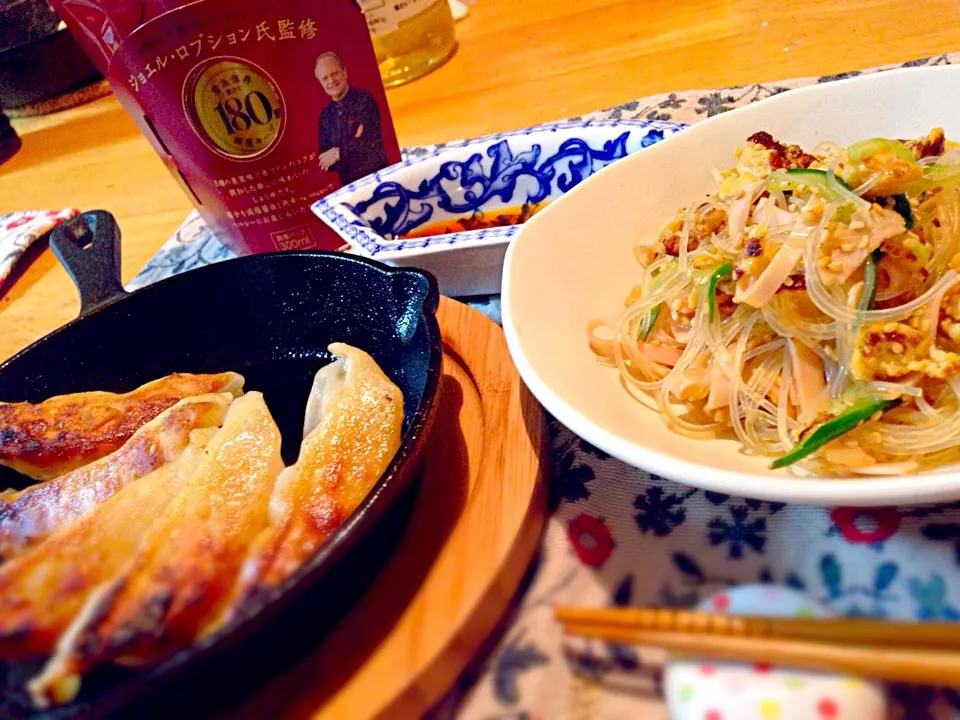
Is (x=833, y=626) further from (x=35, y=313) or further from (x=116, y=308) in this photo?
(x=35, y=313)

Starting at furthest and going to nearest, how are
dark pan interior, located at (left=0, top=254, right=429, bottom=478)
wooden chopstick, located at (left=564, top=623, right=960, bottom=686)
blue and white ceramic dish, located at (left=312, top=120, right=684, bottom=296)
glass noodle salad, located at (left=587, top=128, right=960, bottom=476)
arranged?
blue and white ceramic dish, located at (left=312, top=120, right=684, bottom=296)
dark pan interior, located at (left=0, top=254, right=429, bottom=478)
glass noodle salad, located at (left=587, top=128, right=960, bottom=476)
wooden chopstick, located at (left=564, top=623, right=960, bottom=686)

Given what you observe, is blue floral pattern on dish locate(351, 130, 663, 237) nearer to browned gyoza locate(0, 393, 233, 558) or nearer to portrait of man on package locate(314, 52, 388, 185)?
portrait of man on package locate(314, 52, 388, 185)

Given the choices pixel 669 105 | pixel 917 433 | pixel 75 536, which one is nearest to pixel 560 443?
pixel 917 433

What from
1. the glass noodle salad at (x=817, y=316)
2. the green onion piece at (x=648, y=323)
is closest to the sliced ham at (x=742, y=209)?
the glass noodle salad at (x=817, y=316)

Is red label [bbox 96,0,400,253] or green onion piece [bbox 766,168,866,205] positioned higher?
red label [bbox 96,0,400,253]

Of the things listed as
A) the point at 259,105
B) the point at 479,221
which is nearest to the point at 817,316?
the point at 479,221

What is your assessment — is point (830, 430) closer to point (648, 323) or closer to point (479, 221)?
point (648, 323)

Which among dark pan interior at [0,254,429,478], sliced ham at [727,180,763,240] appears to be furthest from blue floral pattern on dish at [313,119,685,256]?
sliced ham at [727,180,763,240]

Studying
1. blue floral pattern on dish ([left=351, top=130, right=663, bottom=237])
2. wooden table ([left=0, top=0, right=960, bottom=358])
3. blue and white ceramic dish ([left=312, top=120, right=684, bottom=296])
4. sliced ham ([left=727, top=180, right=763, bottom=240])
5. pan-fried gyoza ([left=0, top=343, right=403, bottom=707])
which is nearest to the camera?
pan-fried gyoza ([left=0, top=343, right=403, bottom=707])
